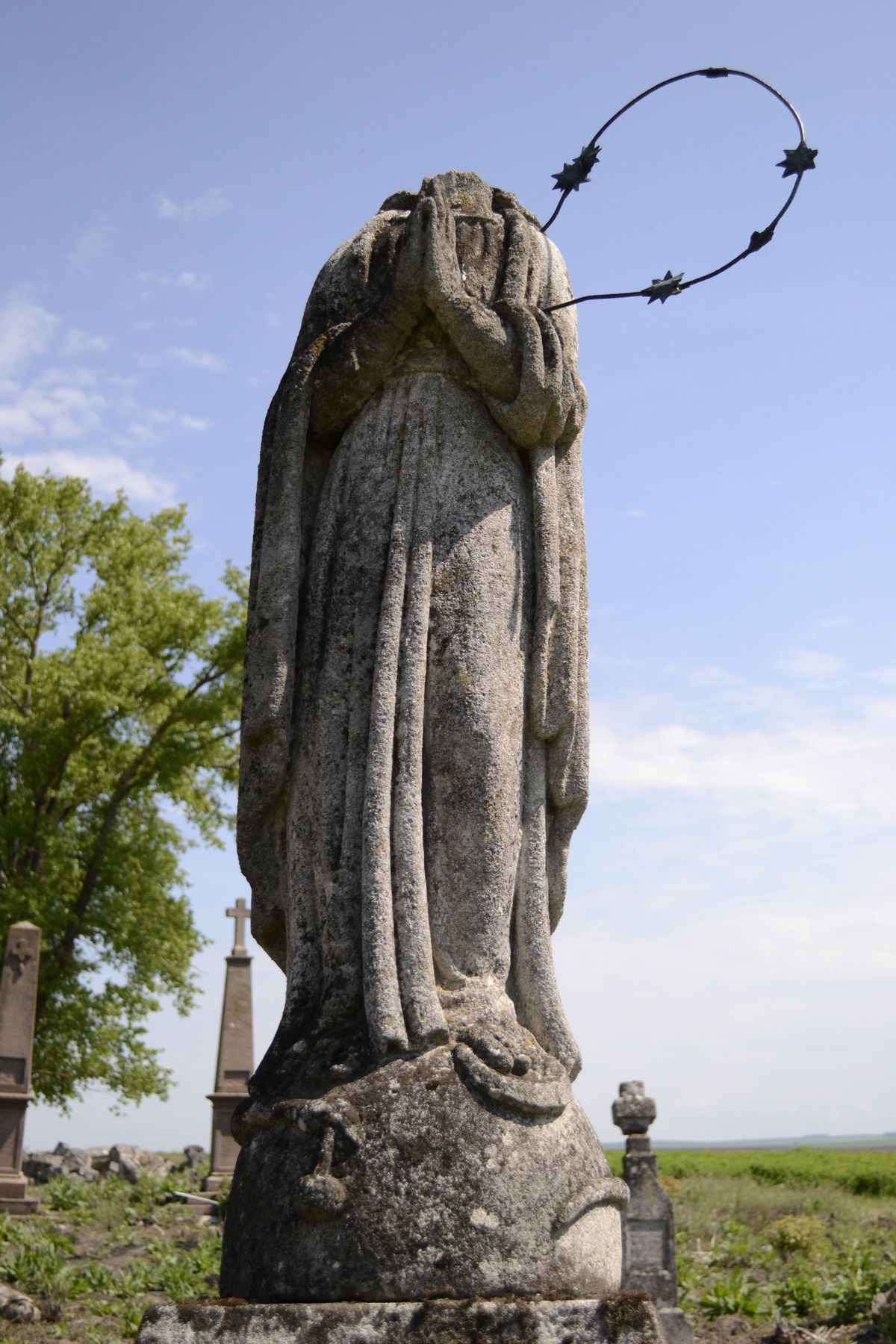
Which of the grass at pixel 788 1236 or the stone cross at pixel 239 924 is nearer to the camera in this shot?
the grass at pixel 788 1236

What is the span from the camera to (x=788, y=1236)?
14117 millimetres

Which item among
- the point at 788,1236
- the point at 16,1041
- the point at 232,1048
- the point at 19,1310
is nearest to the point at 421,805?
the point at 19,1310

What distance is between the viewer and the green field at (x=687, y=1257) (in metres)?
10.4

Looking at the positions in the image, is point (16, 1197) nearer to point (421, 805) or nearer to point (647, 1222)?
point (647, 1222)

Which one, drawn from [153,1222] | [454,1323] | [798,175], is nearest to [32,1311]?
[153,1222]

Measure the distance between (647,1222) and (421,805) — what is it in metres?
9.64

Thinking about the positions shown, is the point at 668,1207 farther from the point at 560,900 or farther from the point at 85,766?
the point at 85,766

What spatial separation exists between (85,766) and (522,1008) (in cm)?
2092

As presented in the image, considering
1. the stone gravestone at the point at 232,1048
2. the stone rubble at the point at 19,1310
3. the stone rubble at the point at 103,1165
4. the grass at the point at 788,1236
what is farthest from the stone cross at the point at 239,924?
the stone rubble at the point at 19,1310

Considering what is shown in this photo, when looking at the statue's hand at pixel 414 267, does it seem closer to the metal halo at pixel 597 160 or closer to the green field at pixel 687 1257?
the metal halo at pixel 597 160

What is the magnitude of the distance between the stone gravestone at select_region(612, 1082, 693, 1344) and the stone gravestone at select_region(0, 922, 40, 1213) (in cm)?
760

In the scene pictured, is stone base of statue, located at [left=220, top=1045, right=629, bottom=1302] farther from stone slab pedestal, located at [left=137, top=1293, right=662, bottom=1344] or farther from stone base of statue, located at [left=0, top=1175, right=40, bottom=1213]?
stone base of statue, located at [left=0, top=1175, right=40, bottom=1213]

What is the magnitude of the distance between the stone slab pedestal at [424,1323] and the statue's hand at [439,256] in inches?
142

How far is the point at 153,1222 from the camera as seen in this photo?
47.4 feet
